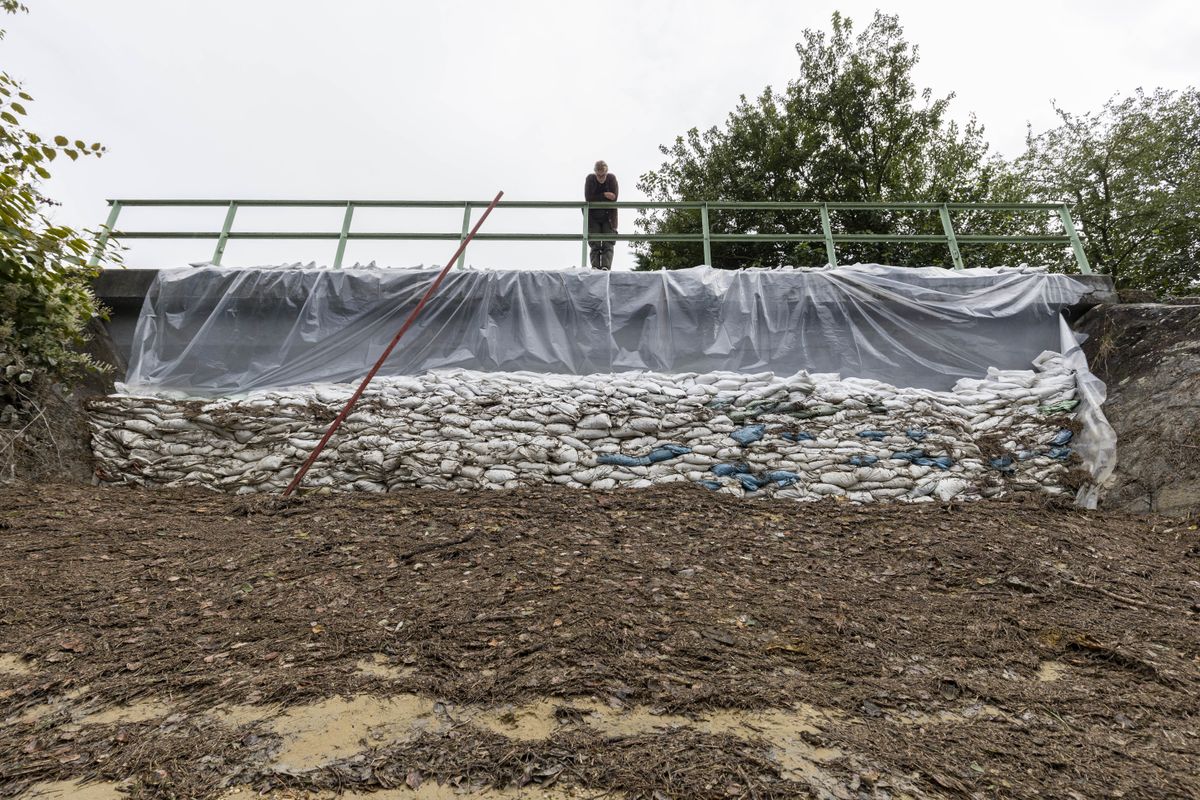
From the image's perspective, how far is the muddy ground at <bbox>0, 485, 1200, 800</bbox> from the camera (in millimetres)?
2121

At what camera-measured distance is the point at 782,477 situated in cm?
526

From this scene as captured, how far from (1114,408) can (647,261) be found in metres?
10.8

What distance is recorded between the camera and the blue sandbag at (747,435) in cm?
545

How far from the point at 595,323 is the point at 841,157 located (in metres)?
10.5

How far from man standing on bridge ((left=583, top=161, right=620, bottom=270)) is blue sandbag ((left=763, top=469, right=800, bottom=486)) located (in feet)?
11.5

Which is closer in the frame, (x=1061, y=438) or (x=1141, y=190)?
(x=1061, y=438)

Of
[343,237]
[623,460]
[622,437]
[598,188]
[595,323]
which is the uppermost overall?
[598,188]

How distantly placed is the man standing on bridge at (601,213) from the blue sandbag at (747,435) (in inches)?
121

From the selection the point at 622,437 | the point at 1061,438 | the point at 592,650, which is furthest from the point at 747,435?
the point at 592,650

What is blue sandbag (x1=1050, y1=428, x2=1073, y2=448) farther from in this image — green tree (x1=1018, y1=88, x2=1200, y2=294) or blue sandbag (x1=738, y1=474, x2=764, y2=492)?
green tree (x1=1018, y1=88, x2=1200, y2=294)

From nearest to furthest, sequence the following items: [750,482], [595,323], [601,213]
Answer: [750,482], [595,323], [601,213]

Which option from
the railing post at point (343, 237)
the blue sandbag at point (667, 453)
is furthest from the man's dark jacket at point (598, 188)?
the blue sandbag at point (667, 453)

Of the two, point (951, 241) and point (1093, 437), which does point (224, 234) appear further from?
point (1093, 437)

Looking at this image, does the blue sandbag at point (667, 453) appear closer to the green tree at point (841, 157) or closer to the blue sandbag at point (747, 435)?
the blue sandbag at point (747, 435)
